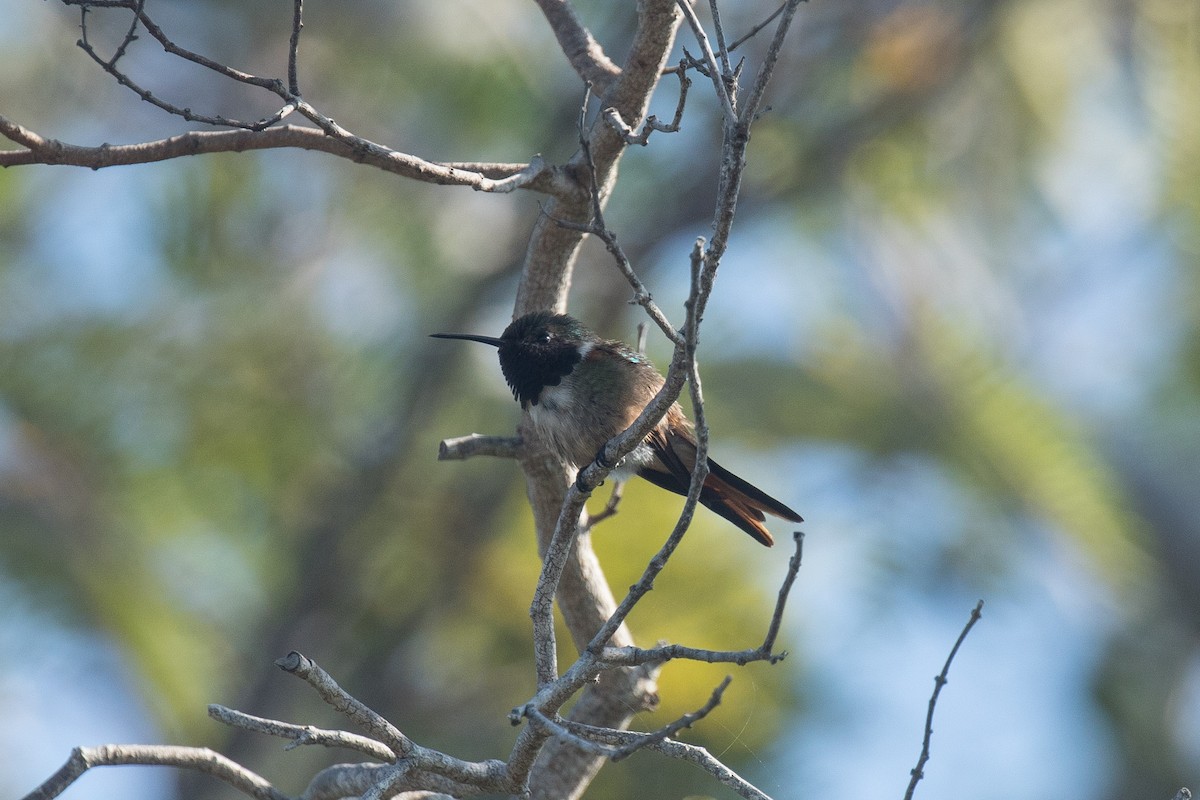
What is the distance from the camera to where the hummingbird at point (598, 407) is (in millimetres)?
4379

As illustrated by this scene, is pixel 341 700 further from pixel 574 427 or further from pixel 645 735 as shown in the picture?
pixel 574 427

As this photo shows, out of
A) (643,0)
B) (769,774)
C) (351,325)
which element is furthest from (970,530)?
(643,0)

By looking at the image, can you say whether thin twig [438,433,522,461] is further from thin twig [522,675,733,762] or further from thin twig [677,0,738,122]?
thin twig [677,0,738,122]

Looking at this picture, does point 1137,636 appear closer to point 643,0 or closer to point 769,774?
Answer: point 769,774

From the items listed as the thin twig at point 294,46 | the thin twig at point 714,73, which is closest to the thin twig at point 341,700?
the thin twig at point 294,46

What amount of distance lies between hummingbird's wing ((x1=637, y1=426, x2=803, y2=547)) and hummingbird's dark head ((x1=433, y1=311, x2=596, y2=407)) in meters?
0.51

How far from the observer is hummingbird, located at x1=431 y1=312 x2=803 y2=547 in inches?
172

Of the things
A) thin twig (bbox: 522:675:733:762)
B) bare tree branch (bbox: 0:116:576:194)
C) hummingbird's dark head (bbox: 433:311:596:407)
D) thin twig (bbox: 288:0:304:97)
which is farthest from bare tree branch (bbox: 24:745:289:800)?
hummingbird's dark head (bbox: 433:311:596:407)

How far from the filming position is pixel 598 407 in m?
4.59

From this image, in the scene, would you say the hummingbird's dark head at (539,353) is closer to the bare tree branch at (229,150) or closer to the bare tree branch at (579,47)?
the bare tree branch at (579,47)

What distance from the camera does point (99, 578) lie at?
8000 millimetres

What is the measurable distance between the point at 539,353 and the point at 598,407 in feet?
1.06

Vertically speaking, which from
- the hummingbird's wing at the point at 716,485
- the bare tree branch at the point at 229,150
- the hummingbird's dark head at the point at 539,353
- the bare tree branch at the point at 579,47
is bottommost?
the bare tree branch at the point at 229,150

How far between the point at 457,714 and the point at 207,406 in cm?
298
